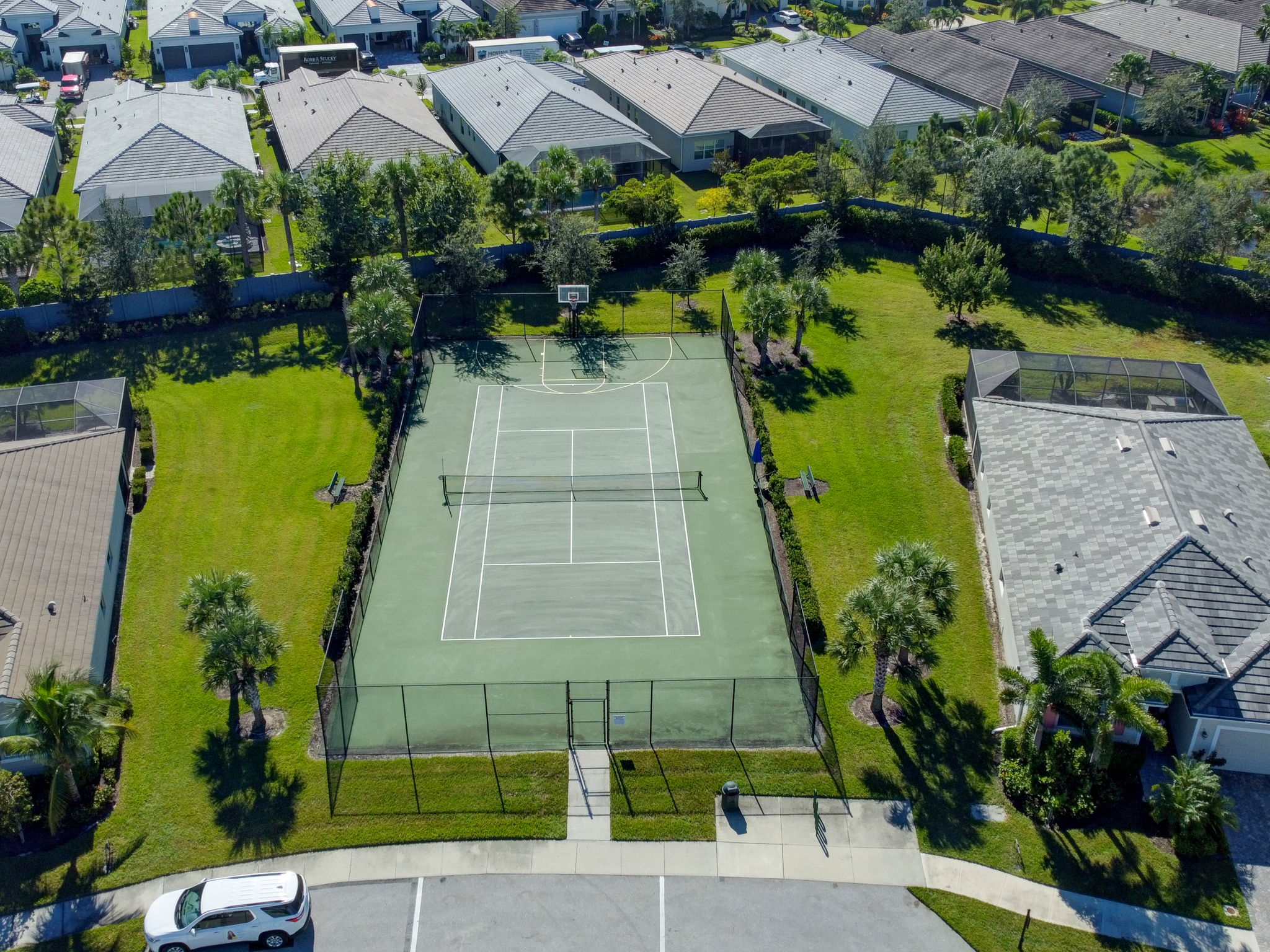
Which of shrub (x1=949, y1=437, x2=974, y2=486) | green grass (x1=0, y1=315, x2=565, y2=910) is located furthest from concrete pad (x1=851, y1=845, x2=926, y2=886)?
shrub (x1=949, y1=437, x2=974, y2=486)

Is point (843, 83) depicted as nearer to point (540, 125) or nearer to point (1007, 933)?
point (540, 125)

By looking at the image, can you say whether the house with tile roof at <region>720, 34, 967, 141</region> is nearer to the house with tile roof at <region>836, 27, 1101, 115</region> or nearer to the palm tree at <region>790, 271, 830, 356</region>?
the house with tile roof at <region>836, 27, 1101, 115</region>

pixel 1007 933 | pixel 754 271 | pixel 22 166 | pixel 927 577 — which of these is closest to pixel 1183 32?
pixel 754 271

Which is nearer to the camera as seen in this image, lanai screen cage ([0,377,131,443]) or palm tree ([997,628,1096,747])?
palm tree ([997,628,1096,747])

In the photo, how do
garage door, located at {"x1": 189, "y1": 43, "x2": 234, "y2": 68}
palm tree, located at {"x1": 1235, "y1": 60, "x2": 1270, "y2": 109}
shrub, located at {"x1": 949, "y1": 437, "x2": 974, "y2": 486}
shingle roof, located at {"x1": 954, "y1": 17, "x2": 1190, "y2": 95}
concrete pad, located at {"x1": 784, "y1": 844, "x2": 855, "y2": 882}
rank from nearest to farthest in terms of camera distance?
concrete pad, located at {"x1": 784, "y1": 844, "x2": 855, "y2": 882}
shrub, located at {"x1": 949, "y1": 437, "x2": 974, "y2": 486}
palm tree, located at {"x1": 1235, "y1": 60, "x2": 1270, "y2": 109}
shingle roof, located at {"x1": 954, "y1": 17, "x2": 1190, "y2": 95}
garage door, located at {"x1": 189, "y1": 43, "x2": 234, "y2": 68}

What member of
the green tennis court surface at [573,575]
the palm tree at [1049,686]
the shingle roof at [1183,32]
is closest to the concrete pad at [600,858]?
the green tennis court surface at [573,575]

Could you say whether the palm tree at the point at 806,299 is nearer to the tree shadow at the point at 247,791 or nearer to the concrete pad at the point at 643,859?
the concrete pad at the point at 643,859
